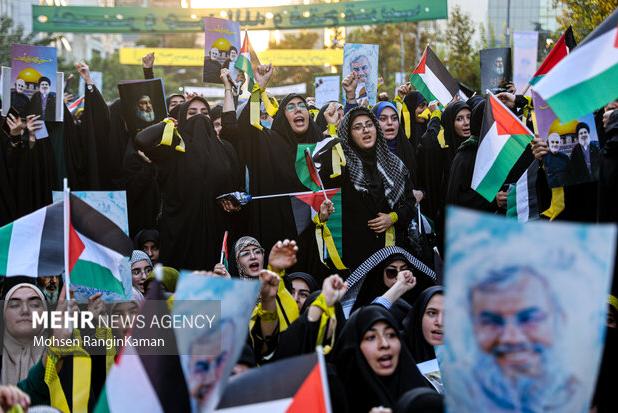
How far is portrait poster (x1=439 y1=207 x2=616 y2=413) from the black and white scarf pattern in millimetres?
4254

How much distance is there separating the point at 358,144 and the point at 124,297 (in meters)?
2.19

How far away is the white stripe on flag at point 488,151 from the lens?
6469mm

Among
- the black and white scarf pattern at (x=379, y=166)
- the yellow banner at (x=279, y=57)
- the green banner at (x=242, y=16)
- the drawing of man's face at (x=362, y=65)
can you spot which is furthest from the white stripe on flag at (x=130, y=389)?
the yellow banner at (x=279, y=57)

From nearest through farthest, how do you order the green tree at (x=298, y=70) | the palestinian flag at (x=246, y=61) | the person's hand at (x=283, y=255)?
the person's hand at (x=283, y=255), the palestinian flag at (x=246, y=61), the green tree at (x=298, y=70)

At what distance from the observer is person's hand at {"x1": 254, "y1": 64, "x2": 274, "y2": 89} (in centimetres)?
772

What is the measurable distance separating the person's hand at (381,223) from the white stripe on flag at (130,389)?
11.5 feet

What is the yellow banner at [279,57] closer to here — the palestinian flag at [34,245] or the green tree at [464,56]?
the green tree at [464,56]

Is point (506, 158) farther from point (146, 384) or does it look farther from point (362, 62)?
point (362, 62)

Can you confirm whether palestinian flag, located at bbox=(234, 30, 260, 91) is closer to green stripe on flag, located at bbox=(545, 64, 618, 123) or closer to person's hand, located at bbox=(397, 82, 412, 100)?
person's hand, located at bbox=(397, 82, 412, 100)

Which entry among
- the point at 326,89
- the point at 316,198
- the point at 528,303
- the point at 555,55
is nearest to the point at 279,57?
the point at 326,89

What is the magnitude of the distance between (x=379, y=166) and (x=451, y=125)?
1.73m

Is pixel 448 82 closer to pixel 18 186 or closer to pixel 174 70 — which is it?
pixel 18 186

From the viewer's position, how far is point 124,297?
5.68 meters

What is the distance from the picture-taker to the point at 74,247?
16.9 feet
